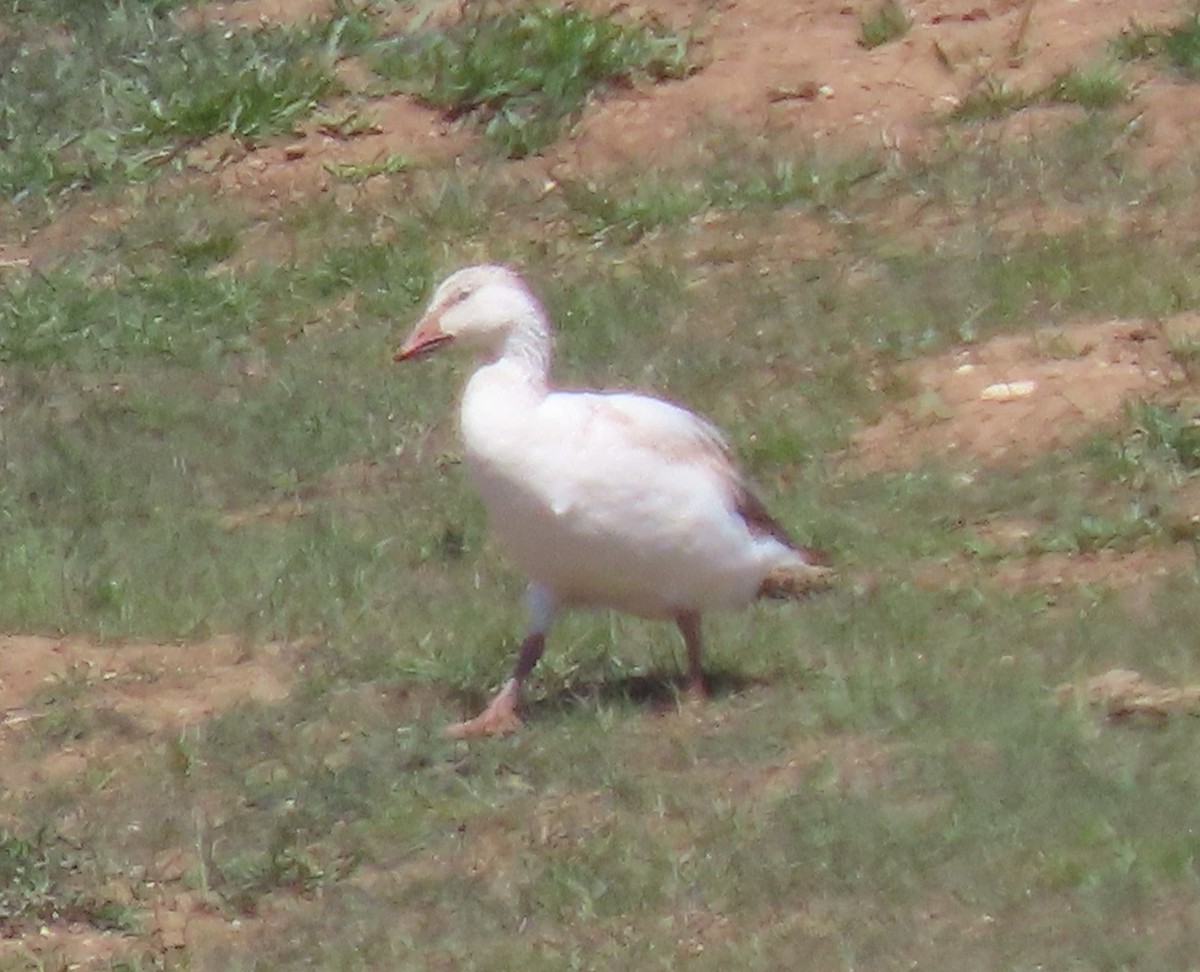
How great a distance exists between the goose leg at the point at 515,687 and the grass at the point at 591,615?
0.30ft

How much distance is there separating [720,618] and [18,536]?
105 inches

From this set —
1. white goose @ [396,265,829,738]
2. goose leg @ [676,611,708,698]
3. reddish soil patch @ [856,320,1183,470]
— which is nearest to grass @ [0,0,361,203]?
reddish soil patch @ [856,320,1183,470]

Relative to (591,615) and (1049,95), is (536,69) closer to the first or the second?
(1049,95)

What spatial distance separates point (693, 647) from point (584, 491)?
629 millimetres

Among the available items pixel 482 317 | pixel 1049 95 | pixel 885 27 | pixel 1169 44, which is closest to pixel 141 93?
pixel 885 27

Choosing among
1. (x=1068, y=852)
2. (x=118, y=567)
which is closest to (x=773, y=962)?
(x=1068, y=852)

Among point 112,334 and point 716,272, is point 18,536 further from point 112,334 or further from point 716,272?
point 716,272

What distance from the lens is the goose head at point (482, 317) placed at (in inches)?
282

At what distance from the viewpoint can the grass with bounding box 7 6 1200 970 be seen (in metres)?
5.95

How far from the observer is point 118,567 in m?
8.84

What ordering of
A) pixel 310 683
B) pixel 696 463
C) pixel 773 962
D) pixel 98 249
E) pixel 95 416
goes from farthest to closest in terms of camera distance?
pixel 98 249 < pixel 95 416 < pixel 310 683 < pixel 696 463 < pixel 773 962

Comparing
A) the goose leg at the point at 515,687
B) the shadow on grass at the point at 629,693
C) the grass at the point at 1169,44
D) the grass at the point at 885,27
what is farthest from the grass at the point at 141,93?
the goose leg at the point at 515,687

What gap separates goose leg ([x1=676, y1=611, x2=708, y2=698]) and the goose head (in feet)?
2.61

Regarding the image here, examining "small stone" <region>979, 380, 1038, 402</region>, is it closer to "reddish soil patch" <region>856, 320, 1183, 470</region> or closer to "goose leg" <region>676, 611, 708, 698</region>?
"reddish soil patch" <region>856, 320, 1183, 470</region>
